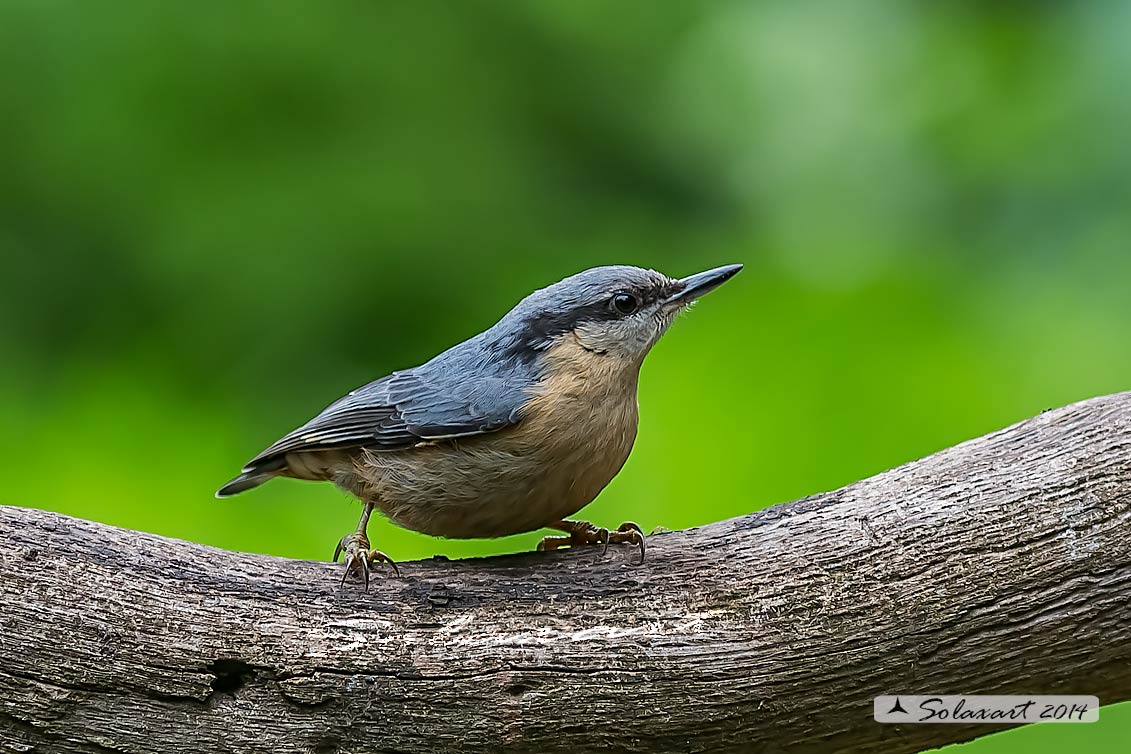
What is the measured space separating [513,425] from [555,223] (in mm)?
1740

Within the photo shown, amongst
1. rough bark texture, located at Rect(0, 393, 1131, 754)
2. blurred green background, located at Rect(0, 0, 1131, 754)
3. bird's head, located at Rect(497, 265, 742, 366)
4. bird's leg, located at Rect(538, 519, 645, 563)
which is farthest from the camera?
blurred green background, located at Rect(0, 0, 1131, 754)

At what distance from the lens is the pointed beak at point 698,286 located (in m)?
3.08

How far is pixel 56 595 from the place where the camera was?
2.57 m

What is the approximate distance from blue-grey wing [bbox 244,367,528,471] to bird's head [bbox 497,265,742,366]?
0.55ft

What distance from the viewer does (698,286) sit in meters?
3.09

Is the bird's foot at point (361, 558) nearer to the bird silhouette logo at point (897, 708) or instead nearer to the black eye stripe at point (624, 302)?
the black eye stripe at point (624, 302)

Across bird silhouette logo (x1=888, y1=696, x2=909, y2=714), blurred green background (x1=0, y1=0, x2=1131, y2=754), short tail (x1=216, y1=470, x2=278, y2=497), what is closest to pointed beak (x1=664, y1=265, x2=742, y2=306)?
blurred green background (x1=0, y1=0, x2=1131, y2=754)

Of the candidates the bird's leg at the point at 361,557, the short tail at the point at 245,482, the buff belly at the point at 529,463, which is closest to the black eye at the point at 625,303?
the buff belly at the point at 529,463

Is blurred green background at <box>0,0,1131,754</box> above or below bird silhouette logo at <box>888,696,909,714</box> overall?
above

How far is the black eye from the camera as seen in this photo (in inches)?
119

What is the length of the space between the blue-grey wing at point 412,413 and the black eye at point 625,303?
0.33 meters

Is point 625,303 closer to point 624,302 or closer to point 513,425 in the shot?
point 624,302

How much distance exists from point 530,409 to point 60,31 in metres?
2.58

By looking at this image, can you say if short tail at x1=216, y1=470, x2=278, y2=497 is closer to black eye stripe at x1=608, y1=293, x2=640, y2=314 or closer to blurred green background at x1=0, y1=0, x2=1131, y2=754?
blurred green background at x1=0, y1=0, x2=1131, y2=754
